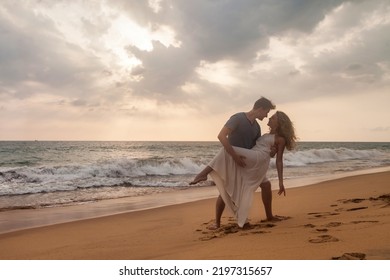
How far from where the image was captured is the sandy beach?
3.12m

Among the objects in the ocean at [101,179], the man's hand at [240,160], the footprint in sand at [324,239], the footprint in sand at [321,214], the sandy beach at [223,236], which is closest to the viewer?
the sandy beach at [223,236]

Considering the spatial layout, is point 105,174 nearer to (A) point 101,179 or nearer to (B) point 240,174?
(A) point 101,179

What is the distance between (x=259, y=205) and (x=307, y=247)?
344 centimetres

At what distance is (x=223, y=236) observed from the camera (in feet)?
13.1

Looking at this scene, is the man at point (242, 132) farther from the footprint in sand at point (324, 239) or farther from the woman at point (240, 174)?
the footprint in sand at point (324, 239)

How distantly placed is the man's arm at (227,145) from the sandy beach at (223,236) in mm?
770

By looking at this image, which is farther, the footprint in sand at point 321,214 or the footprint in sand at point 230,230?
the footprint in sand at point 321,214

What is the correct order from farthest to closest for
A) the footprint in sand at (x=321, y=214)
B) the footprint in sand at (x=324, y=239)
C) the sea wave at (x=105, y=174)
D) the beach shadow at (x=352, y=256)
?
the sea wave at (x=105, y=174)
the footprint in sand at (x=321, y=214)
the footprint in sand at (x=324, y=239)
the beach shadow at (x=352, y=256)

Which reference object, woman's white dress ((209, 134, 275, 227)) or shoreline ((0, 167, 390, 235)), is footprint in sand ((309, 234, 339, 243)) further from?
shoreline ((0, 167, 390, 235))

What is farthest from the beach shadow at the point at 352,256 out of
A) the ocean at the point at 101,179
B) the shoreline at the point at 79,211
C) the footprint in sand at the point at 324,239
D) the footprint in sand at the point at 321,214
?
the ocean at the point at 101,179

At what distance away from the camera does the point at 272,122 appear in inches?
184

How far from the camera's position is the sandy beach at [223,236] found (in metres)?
3.12

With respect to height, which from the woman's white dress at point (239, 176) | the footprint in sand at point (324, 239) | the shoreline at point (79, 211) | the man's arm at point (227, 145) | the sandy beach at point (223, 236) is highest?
the man's arm at point (227, 145)

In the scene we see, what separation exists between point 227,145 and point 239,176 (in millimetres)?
472
